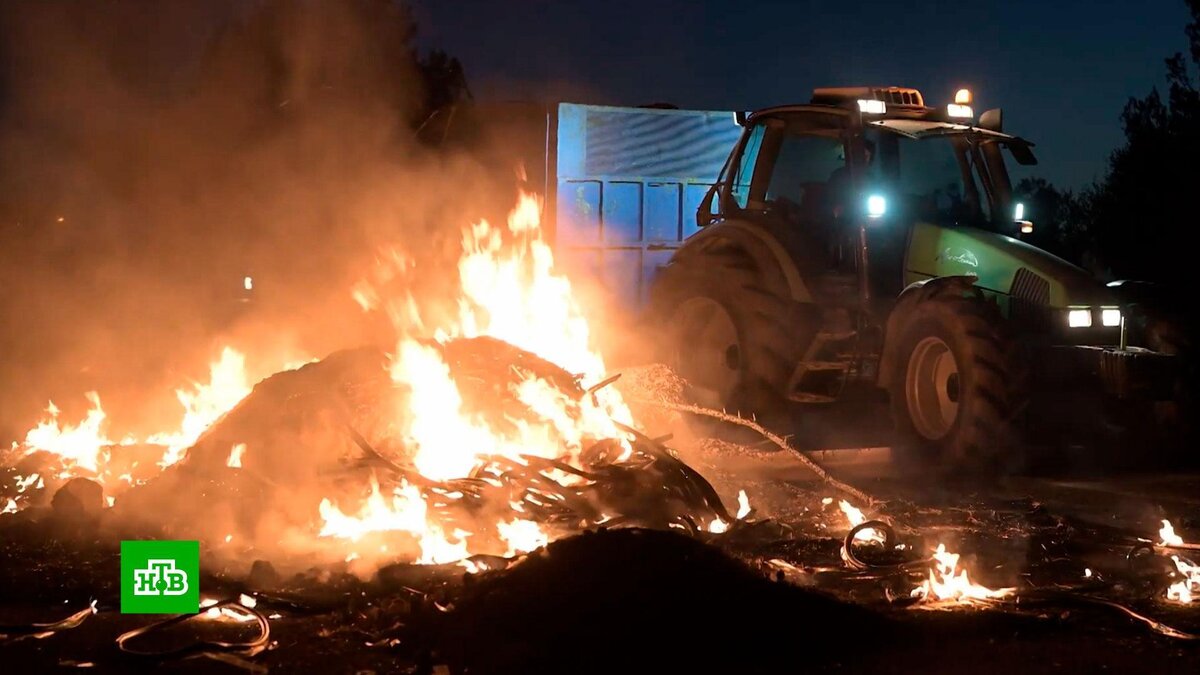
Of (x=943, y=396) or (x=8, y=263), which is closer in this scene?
(x=943, y=396)

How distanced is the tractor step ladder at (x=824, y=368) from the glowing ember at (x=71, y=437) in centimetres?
571

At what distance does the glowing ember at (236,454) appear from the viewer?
7.37m

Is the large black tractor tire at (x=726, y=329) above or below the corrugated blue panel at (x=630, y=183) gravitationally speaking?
below

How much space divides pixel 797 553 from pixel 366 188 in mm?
7856

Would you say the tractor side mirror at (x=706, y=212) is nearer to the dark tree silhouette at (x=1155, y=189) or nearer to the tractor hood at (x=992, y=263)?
the tractor hood at (x=992, y=263)

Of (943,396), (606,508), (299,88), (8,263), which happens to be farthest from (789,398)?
(8,263)

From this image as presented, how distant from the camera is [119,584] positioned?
577 cm

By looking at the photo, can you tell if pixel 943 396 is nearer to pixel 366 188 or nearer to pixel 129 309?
pixel 366 188

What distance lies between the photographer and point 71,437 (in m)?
9.02

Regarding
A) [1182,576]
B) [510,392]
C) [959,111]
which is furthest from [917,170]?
[1182,576]

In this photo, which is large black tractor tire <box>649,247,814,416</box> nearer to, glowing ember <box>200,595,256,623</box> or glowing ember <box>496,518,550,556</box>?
glowing ember <box>496,518,550,556</box>

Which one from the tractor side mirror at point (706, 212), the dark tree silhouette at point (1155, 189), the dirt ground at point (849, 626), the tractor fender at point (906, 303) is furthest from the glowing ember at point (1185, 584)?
the dark tree silhouette at point (1155, 189)

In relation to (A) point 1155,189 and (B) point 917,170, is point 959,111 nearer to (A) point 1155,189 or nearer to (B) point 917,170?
(B) point 917,170

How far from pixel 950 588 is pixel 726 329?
5.58 meters
